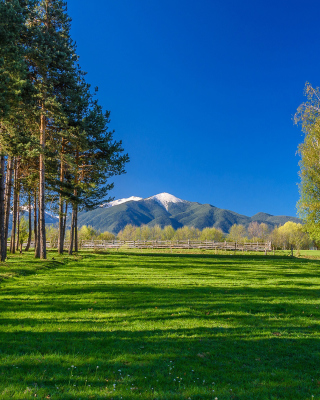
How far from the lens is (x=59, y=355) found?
207 inches

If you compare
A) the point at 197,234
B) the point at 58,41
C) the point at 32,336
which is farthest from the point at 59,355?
the point at 197,234

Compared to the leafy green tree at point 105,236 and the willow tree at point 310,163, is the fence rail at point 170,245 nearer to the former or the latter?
the willow tree at point 310,163

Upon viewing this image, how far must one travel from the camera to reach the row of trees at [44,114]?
50.2 feet

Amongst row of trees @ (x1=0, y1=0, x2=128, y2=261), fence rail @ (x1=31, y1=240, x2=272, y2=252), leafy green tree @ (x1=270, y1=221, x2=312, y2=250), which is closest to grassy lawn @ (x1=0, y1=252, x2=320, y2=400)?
row of trees @ (x1=0, y1=0, x2=128, y2=261)

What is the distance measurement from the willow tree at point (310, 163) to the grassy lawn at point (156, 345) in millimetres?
20639

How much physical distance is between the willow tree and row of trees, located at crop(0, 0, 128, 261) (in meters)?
19.2

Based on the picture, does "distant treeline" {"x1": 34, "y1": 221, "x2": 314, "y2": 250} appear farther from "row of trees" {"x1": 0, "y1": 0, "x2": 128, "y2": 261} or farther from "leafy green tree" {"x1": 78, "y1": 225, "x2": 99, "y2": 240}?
"row of trees" {"x1": 0, "y1": 0, "x2": 128, "y2": 261}

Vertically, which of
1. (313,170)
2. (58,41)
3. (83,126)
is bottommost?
(313,170)

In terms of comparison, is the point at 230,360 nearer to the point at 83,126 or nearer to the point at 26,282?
the point at 26,282

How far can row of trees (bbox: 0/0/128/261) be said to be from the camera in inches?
602

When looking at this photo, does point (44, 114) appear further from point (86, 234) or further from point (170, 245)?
point (86, 234)

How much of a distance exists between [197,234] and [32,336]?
455 ft

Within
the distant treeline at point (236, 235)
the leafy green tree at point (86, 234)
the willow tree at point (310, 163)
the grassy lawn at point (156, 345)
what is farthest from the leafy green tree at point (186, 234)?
the grassy lawn at point (156, 345)

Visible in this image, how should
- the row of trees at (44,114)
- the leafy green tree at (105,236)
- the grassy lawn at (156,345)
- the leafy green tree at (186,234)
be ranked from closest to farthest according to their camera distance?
the grassy lawn at (156,345)
the row of trees at (44,114)
the leafy green tree at (105,236)
the leafy green tree at (186,234)
